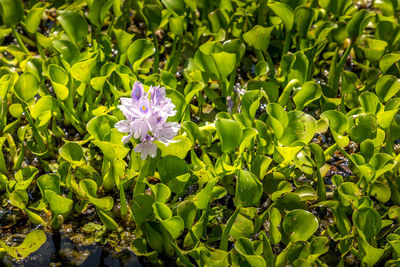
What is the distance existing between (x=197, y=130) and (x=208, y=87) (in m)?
0.49

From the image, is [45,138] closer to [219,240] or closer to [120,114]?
[120,114]

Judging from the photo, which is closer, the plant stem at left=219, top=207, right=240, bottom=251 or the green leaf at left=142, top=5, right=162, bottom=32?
the plant stem at left=219, top=207, right=240, bottom=251

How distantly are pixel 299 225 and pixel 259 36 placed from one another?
885 mm

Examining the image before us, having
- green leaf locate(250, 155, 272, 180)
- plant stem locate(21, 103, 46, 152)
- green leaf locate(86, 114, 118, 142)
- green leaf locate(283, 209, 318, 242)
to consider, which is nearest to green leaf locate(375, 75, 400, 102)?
green leaf locate(250, 155, 272, 180)

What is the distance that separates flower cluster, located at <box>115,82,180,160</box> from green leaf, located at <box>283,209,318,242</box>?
488 millimetres

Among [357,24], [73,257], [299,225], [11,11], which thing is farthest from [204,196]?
[11,11]

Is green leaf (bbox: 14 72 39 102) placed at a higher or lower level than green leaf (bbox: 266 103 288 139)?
higher

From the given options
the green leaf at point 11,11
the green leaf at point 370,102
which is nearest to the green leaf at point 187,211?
the green leaf at point 370,102

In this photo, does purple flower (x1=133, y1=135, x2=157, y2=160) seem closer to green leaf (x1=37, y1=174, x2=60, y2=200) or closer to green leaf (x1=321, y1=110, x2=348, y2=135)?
green leaf (x1=37, y1=174, x2=60, y2=200)

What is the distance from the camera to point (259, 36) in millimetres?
2166

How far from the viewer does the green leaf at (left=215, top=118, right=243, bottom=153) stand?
175 cm

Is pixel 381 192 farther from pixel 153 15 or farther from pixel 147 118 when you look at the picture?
pixel 153 15

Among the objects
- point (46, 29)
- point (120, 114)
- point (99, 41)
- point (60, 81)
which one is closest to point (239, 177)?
point (120, 114)

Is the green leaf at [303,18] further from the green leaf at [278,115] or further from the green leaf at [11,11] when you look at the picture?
the green leaf at [11,11]
